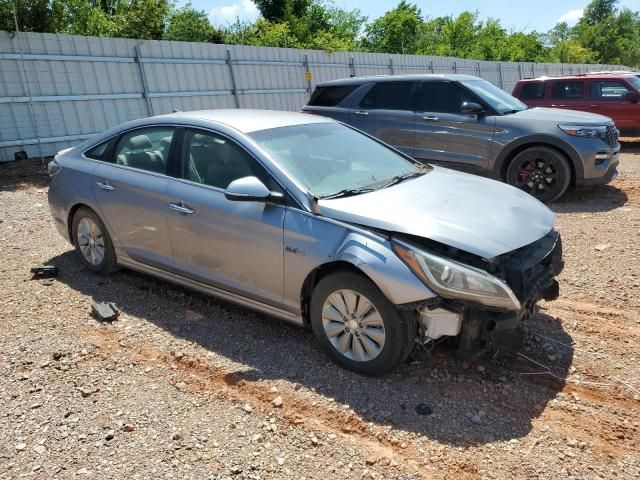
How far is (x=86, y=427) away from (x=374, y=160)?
2723mm

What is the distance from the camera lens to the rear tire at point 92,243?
4832mm

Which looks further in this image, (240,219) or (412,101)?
(412,101)

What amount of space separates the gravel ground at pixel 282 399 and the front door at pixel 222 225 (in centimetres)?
46

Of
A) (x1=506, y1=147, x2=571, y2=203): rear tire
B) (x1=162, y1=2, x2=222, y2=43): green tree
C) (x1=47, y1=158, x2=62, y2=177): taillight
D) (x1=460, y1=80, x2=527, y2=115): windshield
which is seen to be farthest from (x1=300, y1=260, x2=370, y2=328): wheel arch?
(x1=162, y1=2, x2=222, y2=43): green tree

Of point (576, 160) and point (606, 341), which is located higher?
point (576, 160)

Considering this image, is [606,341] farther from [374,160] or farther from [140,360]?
[140,360]

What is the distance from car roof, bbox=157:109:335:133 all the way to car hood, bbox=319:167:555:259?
3.27ft

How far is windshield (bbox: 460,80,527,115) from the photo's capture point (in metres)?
7.91

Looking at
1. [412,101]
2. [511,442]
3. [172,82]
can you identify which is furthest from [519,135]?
[172,82]

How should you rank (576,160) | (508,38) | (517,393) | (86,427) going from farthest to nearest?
1. (508,38)
2. (576,160)
3. (517,393)
4. (86,427)

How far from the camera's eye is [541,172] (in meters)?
7.61

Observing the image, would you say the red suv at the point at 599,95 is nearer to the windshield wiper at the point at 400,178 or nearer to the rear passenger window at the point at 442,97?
the rear passenger window at the point at 442,97

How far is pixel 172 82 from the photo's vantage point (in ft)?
39.5

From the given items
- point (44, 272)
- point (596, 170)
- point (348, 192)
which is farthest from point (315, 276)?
point (596, 170)
